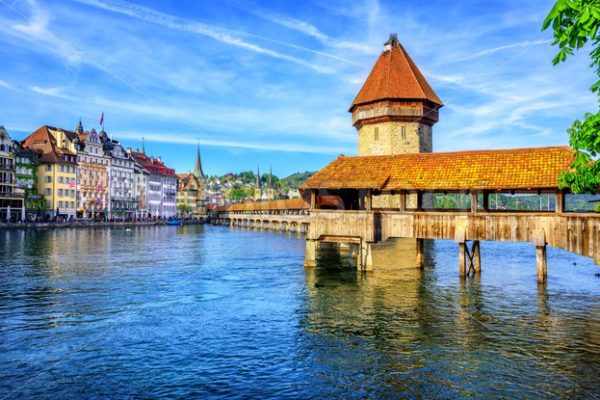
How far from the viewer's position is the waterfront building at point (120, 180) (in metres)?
104

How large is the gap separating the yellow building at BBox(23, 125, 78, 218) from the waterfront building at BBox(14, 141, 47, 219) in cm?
163

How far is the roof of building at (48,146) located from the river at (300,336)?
6572 cm

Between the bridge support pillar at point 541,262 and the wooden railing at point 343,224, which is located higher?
the wooden railing at point 343,224

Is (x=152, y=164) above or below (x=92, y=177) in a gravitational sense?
above

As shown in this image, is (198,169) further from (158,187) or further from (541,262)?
(541,262)

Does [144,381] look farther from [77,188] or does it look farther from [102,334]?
[77,188]

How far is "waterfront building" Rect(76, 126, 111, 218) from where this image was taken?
93.8 m

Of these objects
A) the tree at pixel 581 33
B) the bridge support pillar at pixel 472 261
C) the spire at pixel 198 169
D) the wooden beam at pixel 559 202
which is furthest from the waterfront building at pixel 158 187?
the tree at pixel 581 33

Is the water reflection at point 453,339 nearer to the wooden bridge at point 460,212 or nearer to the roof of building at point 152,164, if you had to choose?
the wooden bridge at point 460,212

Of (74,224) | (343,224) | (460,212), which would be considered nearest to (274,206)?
(74,224)

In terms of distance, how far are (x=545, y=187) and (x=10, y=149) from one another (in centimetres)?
8009

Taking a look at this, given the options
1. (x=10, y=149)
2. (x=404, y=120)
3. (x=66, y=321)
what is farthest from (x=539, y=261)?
(x=10, y=149)

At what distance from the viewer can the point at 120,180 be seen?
10712cm

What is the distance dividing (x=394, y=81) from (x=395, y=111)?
3499 mm
